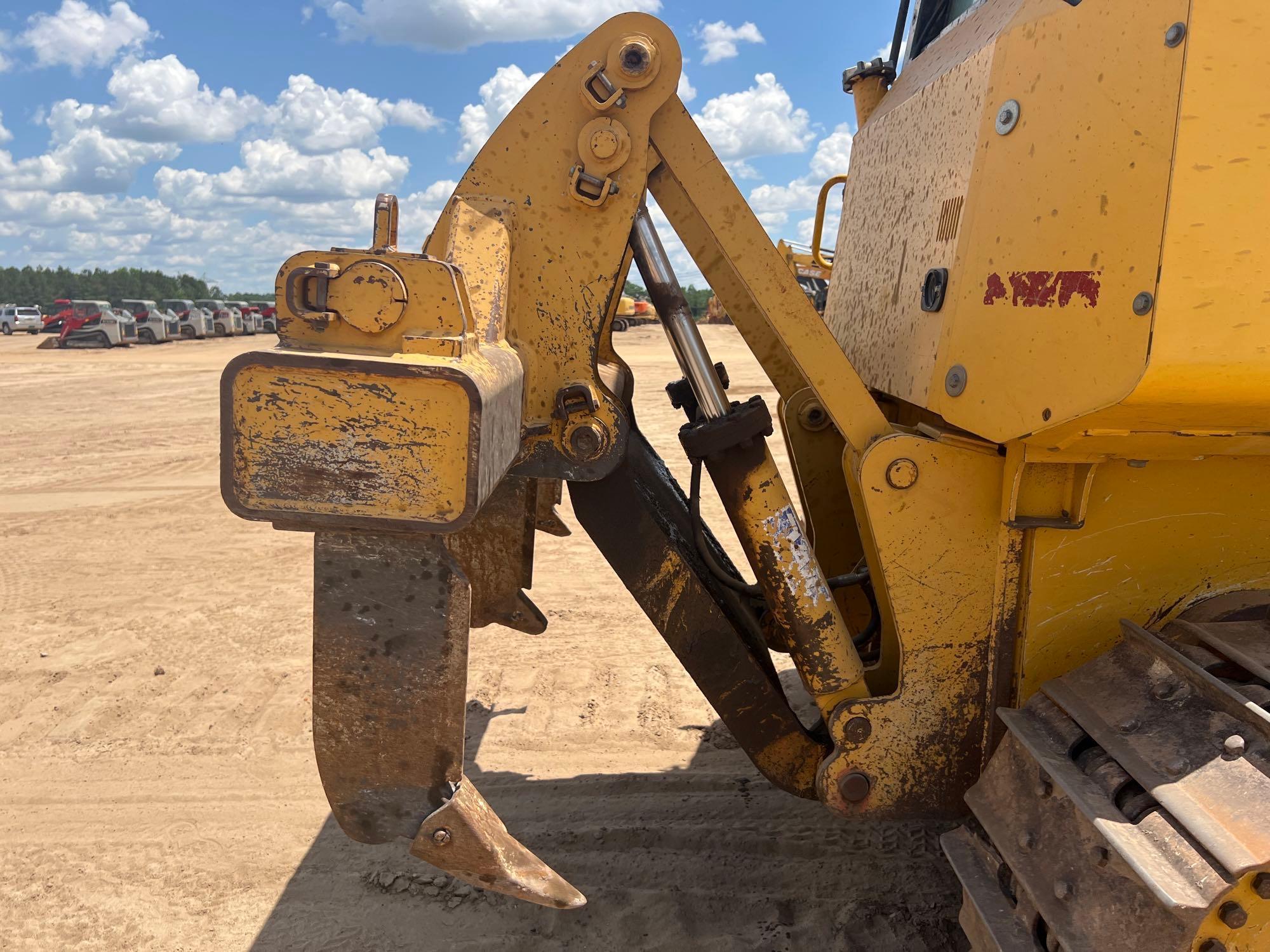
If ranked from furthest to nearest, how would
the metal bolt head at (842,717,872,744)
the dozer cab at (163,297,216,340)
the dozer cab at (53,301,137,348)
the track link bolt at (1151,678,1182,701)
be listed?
the dozer cab at (163,297,216,340) < the dozer cab at (53,301,137,348) < the metal bolt head at (842,717,872,744) < the track link bolt at (1151,678,1182,701)

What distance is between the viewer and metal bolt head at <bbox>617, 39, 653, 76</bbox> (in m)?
1.88

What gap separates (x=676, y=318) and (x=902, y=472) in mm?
652

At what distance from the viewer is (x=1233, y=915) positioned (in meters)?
1.43

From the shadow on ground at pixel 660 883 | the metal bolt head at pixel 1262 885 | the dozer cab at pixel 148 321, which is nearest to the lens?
the metal bolt head at pixel 1262 885

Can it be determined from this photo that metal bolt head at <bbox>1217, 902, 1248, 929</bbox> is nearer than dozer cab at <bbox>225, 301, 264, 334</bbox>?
Yes

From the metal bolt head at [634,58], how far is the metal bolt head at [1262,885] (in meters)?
1.85

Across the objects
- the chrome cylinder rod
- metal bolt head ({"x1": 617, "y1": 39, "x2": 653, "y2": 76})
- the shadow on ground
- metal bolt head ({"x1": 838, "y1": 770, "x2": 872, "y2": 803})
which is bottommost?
the shadow on ground

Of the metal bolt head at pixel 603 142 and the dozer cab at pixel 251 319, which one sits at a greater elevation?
the dozer cab at pixel 251 319

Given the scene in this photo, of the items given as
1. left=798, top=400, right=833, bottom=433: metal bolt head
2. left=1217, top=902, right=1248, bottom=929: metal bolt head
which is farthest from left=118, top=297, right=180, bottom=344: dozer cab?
left=1217, top=902, right=1248, bottom=929: metal bolt head

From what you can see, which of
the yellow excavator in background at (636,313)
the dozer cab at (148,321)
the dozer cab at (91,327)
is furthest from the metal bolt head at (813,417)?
the yellow excavator in background at (636,313)

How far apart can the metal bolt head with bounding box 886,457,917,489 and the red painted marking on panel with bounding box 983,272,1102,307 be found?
1.26ft

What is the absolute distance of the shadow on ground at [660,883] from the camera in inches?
96.7

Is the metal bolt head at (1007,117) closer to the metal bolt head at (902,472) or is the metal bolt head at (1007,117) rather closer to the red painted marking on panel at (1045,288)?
the red painted marking on panel at (1045,288)

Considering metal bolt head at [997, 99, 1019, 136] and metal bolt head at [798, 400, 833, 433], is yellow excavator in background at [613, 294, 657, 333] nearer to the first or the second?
metal bolt head at [798, 400, 833, 433]
